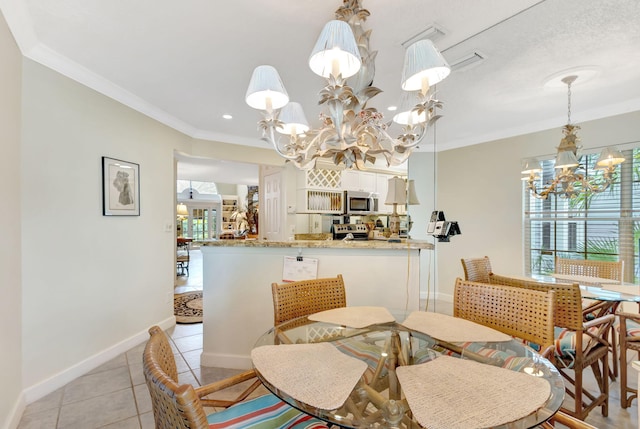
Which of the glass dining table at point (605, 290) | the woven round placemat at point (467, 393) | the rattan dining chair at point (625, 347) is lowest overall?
the rattan dining chair at point (625, 347)

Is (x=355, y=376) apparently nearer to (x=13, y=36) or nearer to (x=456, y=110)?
(x=13, y=36)

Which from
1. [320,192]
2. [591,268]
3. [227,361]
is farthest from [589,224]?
[227,361]

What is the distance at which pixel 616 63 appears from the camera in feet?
7.09

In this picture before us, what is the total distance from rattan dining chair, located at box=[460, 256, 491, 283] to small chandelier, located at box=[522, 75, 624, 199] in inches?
38.6

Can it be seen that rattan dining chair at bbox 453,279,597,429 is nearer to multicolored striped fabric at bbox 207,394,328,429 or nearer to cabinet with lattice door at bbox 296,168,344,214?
multicolored striped fabric at bbox 207,394,328,429

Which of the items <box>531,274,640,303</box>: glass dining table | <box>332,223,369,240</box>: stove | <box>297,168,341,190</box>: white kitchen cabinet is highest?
<box>297,168,341,190</box>: white kitchen cabinet

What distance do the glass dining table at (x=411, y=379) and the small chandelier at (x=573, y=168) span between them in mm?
2051

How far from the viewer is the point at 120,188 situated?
2.73 m

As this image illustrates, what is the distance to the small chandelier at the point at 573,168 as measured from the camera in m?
2.49

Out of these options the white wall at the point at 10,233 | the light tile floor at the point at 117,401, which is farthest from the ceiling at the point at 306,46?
the light tile floor at the point at 117,401

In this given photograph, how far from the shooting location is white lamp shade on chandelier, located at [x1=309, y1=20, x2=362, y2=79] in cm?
119

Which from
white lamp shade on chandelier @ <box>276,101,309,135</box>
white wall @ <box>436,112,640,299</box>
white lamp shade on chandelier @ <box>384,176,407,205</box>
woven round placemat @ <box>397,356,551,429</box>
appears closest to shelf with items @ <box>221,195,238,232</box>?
white wall @ <box>436,112,640,299</box>

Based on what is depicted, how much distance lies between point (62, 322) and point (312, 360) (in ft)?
7.56

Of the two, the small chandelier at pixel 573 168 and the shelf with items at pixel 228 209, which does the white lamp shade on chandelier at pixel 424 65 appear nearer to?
the small chandelier at pixel 573 168
